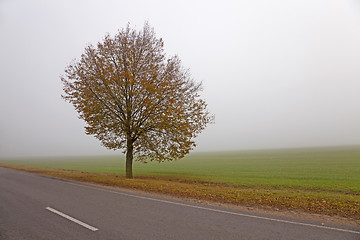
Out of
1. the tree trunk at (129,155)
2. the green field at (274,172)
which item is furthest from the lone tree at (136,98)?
the green field at (274,172)

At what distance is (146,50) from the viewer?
16609mm

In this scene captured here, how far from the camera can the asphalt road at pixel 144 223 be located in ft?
16.4

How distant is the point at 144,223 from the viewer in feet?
19.0

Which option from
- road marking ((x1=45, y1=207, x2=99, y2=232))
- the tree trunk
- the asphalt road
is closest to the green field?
the tree trunk

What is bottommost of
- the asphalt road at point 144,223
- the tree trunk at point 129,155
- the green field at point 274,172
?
the green field at point 274,172

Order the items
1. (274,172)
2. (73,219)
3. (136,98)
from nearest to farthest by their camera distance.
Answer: (73,219) < (136,98) < (274,172)

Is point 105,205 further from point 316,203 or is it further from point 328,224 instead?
point 316,203

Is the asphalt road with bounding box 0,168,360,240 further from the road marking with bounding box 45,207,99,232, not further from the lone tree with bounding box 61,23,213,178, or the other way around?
the lone tree with bounding box 61,23,213,178

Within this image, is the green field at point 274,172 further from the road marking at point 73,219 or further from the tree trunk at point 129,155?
the road marking at point 73,219

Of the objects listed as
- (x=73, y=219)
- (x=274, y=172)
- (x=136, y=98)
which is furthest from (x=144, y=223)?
(x=274, y=172)

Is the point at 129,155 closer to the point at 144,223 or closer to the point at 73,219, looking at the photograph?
the point at 73,219

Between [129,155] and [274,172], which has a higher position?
[129,155]

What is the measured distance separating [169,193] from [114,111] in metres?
9.18

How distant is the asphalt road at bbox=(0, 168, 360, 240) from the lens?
5000 mm
